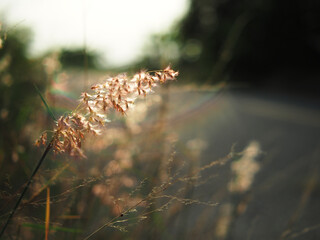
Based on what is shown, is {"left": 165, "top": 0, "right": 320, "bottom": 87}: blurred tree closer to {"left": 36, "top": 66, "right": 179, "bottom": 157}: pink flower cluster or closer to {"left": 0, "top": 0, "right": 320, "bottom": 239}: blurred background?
{"left": 0, "top": 0, "right": 320, "bottom": 239}: blurred background

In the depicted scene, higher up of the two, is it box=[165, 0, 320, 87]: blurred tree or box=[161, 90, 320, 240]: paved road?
box=[165, 0, 320, 87]: blurred tree

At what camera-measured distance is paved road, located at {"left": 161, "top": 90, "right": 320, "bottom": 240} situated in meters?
2.03

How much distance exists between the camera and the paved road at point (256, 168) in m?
2.03

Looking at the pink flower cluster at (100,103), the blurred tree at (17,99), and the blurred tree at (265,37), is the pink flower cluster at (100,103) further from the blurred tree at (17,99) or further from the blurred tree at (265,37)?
the blurred tree at (265,37)

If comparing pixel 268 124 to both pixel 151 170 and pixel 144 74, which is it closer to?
pixel 151 170

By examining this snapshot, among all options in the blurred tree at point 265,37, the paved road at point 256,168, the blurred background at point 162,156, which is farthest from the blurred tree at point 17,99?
the blurred tree at point 265,37

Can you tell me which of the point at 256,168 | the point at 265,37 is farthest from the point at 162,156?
the point at 265,37

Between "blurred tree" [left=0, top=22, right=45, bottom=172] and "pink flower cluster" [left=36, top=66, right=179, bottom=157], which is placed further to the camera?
"blurred tree" [left=0, top=22, right=45, bottom=172]

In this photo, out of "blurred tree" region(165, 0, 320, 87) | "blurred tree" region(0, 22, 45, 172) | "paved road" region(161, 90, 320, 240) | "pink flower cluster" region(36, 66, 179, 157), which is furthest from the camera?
"blurred tree" region(165, 0, 320, 87)

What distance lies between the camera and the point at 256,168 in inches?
89.8

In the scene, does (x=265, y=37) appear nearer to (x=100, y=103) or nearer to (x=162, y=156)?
(x=162, y=156)

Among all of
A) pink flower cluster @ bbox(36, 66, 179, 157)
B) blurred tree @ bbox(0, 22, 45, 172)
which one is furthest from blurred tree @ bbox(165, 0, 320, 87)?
pink flower cluster @ bbox(36, 66, 179, 157)

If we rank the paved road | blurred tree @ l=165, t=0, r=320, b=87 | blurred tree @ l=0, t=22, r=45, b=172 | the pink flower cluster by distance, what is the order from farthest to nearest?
1. blurred tree @ l=165, t=0, r=320, b=87
2. the paved road
3. blurred tree @ l=0, t=22, r=45, b=172
4. the pink flower cluster

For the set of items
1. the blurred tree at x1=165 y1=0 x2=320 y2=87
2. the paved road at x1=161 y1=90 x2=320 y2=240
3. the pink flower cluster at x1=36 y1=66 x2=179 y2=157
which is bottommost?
the pink flower cluster at x1=36 y1=66 x2=179 y2=157
